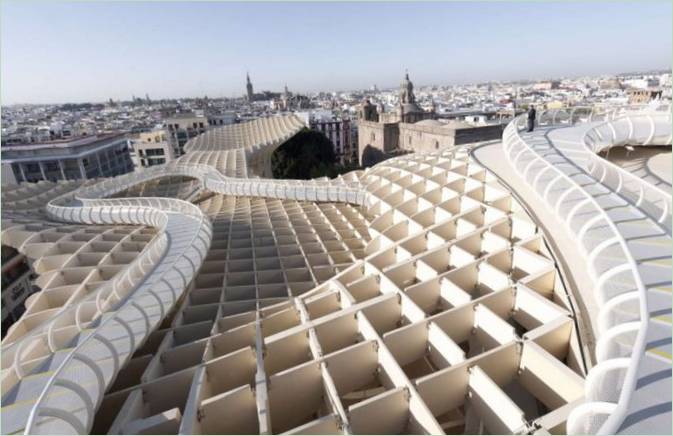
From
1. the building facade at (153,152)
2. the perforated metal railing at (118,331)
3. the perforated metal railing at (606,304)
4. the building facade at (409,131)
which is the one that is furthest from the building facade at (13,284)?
the building facade at (153,152)

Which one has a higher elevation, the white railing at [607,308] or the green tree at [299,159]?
the white railing at [607,308]

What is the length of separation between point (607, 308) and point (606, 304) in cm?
11

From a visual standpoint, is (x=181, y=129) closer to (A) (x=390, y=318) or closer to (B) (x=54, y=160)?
(B) (x=54, y=160)

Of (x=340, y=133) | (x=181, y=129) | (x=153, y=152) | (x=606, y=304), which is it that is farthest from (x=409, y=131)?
(x=606, y=304)

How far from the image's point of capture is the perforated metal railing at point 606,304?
14.8ft

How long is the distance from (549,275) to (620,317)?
4.08 metres

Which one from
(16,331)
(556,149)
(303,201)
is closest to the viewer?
(16,331)

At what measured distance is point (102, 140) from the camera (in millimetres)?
84062

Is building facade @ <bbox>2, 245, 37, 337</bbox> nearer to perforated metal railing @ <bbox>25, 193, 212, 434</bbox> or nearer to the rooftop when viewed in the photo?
the rooftop

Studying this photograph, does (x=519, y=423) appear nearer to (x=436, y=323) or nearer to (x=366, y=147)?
(x=436, y=323)

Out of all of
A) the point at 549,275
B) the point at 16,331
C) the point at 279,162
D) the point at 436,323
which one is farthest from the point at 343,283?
the point at 279,162

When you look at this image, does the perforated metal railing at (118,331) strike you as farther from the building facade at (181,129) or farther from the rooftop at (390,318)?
the building facade at (181,129)

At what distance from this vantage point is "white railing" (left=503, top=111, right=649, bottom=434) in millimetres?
4496

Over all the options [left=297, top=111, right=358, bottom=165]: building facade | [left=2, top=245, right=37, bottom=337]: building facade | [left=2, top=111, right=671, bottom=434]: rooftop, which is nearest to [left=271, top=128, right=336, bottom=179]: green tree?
[left=297, top=111, right=358, bottom=165]: building facade
